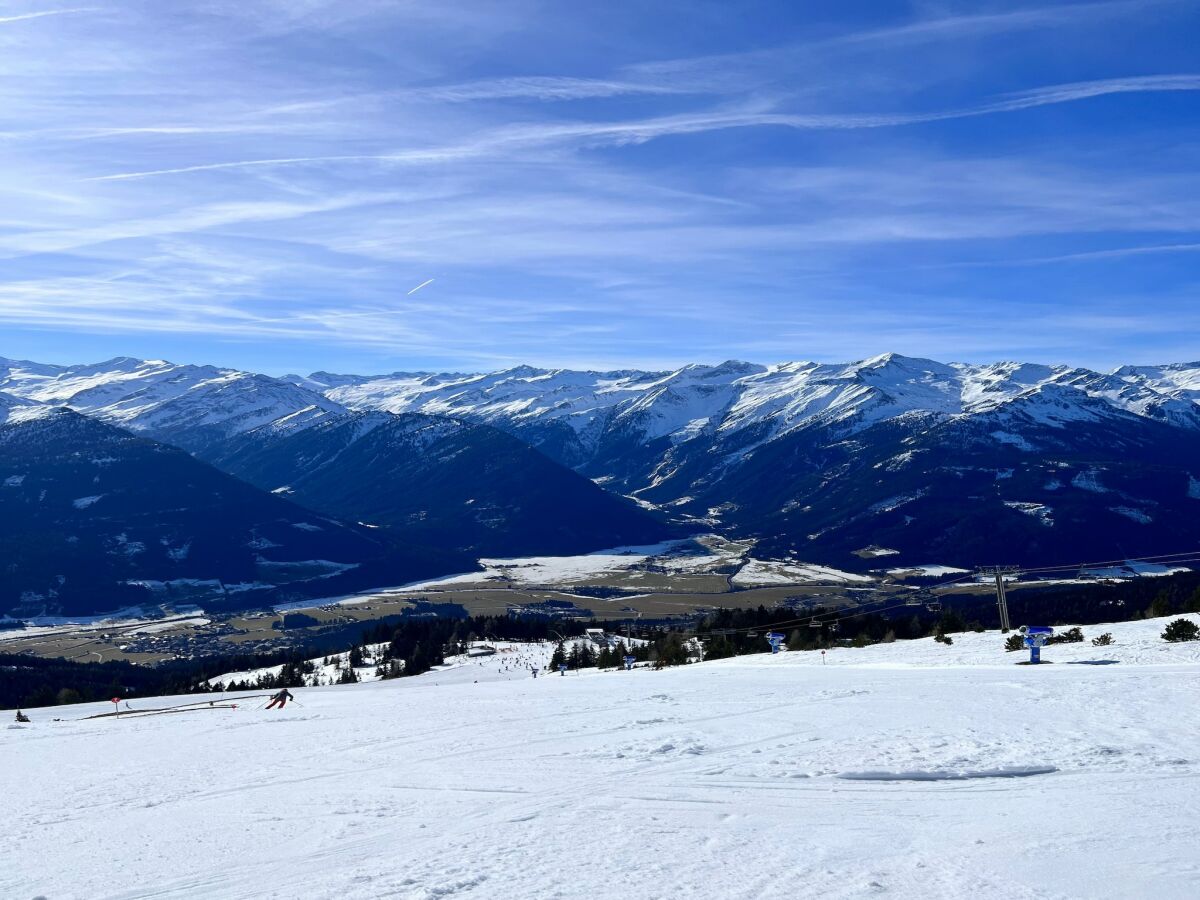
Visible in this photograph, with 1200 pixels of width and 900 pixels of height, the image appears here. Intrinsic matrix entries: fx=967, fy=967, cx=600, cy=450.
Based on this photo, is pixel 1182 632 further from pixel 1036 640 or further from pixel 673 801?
pixel 673 801

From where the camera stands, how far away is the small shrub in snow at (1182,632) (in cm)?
2648

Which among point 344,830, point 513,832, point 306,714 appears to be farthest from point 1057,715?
point 306,714

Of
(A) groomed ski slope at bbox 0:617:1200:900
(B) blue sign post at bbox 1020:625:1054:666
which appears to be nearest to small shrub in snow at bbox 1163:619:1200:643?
(B) blue sign post at bbox 1020:625:1054:666

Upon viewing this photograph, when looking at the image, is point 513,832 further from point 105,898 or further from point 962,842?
point 962,842

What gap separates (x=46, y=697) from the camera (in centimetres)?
7069

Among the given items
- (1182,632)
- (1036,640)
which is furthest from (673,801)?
(1182,632)

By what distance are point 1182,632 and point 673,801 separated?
67.1 ft

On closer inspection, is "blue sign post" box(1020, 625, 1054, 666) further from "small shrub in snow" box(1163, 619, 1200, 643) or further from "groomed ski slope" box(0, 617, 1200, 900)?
"small shrub in snow" box(1163, 619, 1200, 643)

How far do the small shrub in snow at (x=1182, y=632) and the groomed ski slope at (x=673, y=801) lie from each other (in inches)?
150

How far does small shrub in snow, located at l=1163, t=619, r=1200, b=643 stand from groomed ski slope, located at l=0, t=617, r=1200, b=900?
3816mm

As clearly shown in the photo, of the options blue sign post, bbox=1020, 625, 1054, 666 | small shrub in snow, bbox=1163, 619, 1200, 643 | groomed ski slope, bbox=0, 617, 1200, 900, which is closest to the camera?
groomed ski slope, bbox=0, 617, 1200, 900

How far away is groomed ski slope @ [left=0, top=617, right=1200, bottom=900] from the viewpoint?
9797 mm

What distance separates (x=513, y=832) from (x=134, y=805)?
7.15 m

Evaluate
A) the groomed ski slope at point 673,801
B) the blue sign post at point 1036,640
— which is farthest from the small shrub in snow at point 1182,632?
the groomed ski slope at point 673,801
